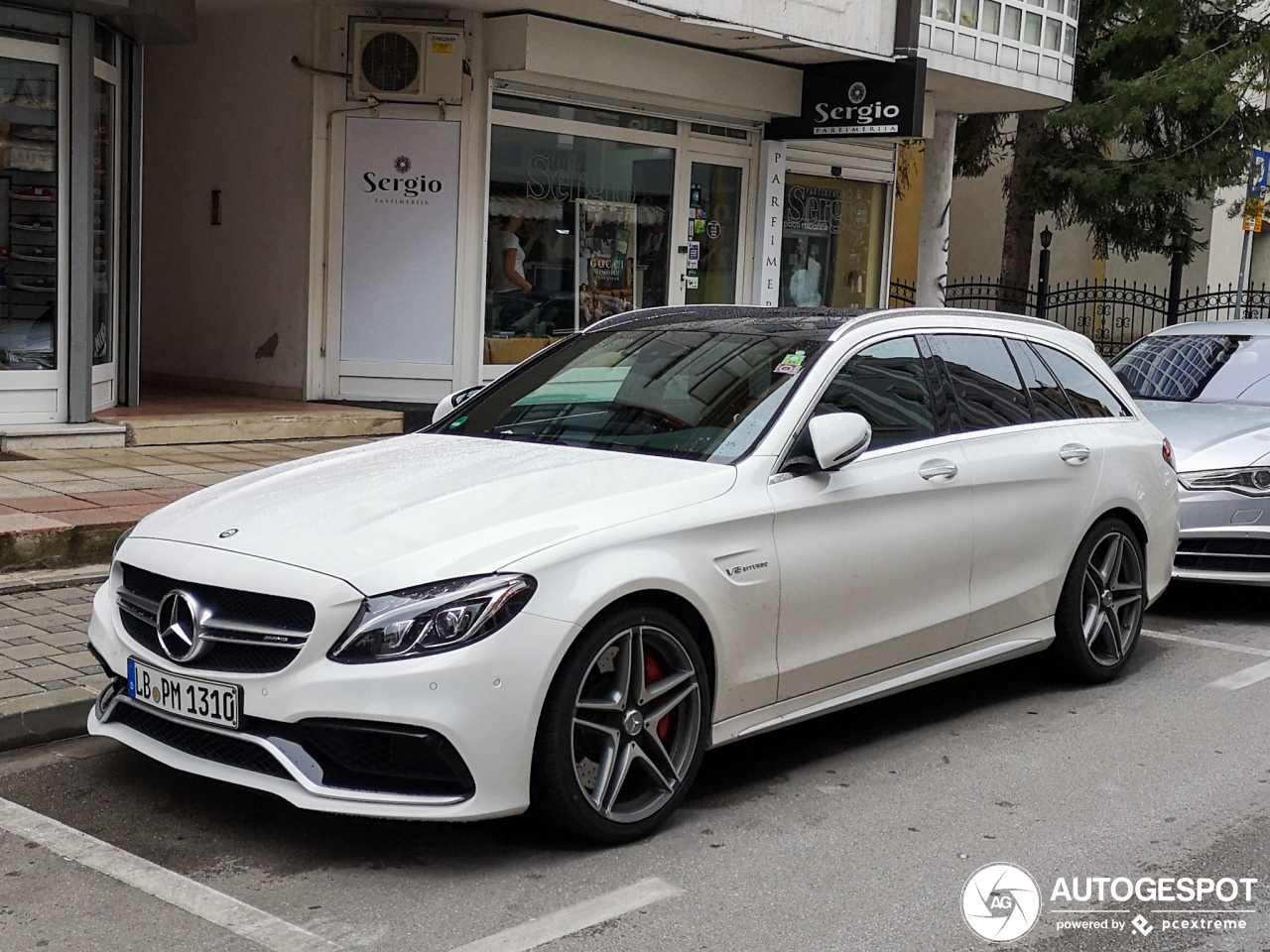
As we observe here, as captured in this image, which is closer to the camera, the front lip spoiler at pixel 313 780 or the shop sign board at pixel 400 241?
the front lip spoiler at pixel 313 780

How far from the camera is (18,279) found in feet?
34.0

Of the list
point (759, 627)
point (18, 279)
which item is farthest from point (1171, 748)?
point (18, 279)

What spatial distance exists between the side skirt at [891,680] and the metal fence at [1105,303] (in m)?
11.4

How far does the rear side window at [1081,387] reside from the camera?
6539mm

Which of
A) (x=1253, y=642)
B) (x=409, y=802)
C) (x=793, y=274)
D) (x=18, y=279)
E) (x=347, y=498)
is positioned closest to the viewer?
(x=409, y=802)

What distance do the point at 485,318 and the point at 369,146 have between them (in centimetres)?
176

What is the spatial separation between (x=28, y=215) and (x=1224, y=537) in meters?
8.07

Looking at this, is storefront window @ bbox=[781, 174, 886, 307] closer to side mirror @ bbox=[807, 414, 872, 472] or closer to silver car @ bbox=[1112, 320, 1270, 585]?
silver car @ bbox=[1112, 320, 1270, 585]

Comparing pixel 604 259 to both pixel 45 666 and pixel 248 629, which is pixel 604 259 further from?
pixel 248 629

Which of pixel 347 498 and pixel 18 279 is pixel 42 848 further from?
pixel 18 279

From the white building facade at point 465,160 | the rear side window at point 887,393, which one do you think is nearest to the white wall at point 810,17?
the white building facade at point 465,160

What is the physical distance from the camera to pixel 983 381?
6.04m

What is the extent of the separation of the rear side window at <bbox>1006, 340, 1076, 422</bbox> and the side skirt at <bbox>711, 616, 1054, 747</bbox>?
0.88 meters

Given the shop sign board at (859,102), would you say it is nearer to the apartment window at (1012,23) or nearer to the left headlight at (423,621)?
the apartment window at (1012,23)
